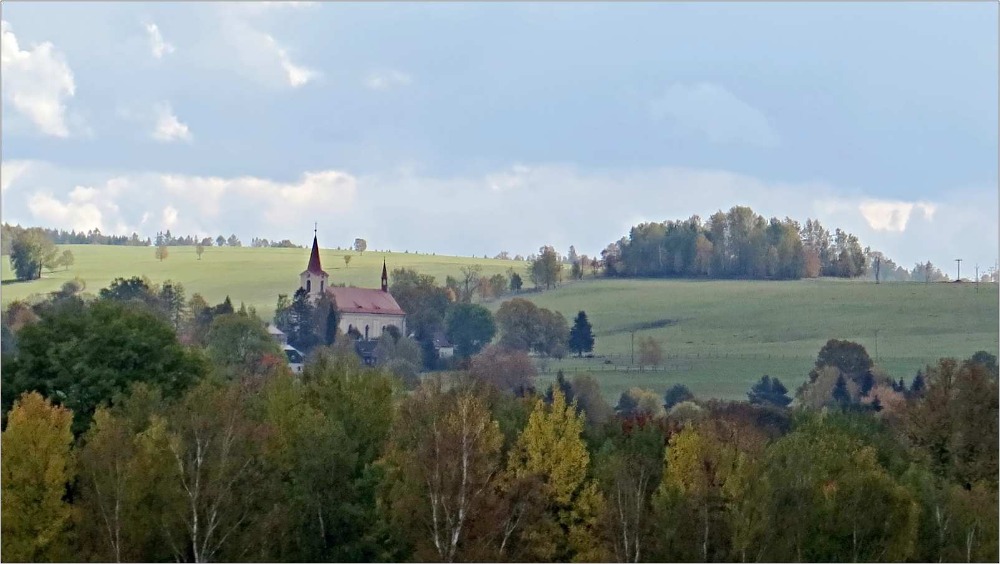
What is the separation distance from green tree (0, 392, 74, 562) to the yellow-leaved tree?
652 inches

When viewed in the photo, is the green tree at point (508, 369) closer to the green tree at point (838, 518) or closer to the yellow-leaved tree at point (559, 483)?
the yellow-leaved tree at point (559, 483)

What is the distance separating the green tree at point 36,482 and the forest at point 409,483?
7cm

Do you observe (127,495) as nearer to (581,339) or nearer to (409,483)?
(409,483)

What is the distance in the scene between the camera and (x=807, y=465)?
59938 millimetres

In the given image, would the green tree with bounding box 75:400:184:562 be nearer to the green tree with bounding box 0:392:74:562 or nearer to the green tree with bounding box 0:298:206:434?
the green tree with bounding box 0:392:74:562

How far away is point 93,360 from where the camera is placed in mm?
68500

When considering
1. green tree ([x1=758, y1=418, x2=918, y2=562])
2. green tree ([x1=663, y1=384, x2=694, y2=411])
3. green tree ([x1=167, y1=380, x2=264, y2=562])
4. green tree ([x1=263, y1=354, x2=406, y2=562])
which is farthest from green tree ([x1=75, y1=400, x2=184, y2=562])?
green tree ([x1=663, y1=384, x2=694, y2=411])

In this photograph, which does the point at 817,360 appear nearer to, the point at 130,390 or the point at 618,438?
the point at 618,438

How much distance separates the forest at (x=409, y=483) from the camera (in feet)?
186

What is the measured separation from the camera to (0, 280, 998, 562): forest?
186 feet

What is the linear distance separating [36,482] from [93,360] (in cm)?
1167

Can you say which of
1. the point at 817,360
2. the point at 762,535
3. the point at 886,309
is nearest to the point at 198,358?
the point at 762,535

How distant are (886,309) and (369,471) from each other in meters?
147

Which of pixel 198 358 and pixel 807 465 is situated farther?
pixel 198 358
